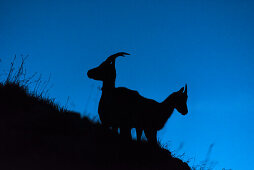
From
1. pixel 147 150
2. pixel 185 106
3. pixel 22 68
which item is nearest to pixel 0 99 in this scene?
pixel 22 68

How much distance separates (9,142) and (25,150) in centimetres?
28

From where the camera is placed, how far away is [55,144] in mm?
4012

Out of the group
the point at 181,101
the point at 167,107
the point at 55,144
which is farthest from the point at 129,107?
the point at 55,144

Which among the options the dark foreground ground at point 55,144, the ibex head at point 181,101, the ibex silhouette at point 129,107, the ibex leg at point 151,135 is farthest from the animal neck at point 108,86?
the ibex head at point 181,101

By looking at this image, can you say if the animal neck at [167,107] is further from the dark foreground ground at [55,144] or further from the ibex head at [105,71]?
the ibex head at [105,71]

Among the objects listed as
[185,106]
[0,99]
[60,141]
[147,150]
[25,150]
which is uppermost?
[185,106]

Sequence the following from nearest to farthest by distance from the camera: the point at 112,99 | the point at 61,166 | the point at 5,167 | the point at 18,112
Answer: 1. the point at 5,167
2. the point at 61,166
3. the point at 18,112
4. the point at 112,99

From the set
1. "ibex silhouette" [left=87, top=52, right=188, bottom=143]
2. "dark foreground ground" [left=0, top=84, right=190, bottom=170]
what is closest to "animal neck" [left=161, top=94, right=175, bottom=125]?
"ibex silhouette" [left=87, top=52, right=188, bottom=143]

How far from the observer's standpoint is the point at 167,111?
5453 mm

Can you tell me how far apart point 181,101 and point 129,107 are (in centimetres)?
118

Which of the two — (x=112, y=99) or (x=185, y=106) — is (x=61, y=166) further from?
(x=185, y=106)

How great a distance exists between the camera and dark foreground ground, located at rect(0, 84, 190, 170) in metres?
A: 3.54

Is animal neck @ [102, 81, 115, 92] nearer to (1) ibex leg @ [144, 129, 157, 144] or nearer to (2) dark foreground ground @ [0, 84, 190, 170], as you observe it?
(2) dark foreground ground @ [0, 84, 190, 170]

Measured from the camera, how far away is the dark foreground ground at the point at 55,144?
3.54 meters
